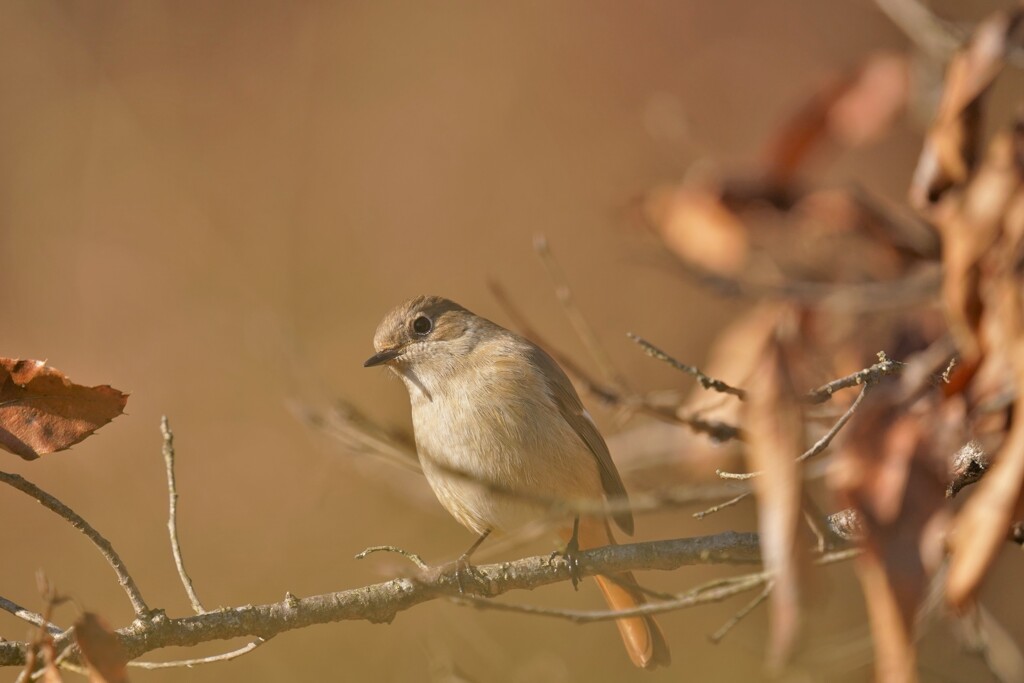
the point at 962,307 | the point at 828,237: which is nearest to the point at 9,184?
the point at 828,237

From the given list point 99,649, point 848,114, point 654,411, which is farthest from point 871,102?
point 99,649

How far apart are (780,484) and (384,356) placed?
3.16 meters

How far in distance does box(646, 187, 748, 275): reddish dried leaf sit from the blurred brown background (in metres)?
2.77

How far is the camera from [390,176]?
699 centimetres

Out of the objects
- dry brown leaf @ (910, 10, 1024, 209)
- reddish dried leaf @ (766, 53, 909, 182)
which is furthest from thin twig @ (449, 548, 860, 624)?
reddish dried leaf @ (766, 53, 909, 182)

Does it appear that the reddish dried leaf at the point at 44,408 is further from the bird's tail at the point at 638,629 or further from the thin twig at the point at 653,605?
the bird's tail at the point at 638,629

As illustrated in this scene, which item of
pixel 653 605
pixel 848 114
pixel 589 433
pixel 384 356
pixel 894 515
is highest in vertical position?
pixel 848 114

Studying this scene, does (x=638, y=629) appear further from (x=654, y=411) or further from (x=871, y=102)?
(x=871, y=102)

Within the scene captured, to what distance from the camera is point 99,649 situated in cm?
183

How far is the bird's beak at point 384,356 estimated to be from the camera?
4.29 m

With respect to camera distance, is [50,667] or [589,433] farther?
[589,433]

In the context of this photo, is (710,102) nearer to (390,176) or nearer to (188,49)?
(390,176)

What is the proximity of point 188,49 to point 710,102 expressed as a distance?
3541mm

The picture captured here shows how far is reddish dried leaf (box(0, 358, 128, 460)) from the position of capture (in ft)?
6.97
